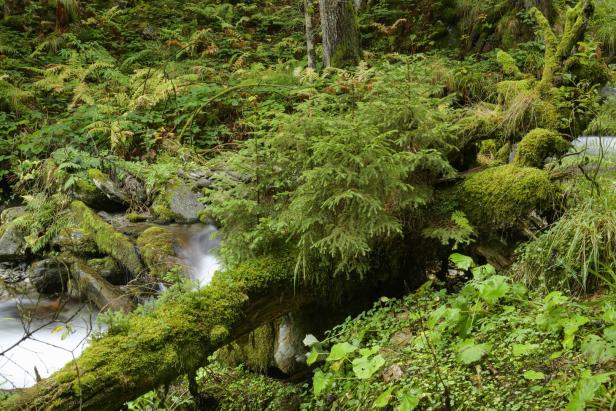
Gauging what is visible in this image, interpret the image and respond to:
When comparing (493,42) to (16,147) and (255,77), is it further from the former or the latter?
(16,147)

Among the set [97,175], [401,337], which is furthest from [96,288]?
[401,337]

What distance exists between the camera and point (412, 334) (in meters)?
3.88

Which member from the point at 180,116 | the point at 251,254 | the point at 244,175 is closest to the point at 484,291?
the point at 251,254

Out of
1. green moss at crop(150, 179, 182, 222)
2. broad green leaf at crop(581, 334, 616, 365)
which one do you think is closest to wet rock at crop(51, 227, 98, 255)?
green moss at crop(150, 179, 182, 222)

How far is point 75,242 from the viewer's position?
763 cm

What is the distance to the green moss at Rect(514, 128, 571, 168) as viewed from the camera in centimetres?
491

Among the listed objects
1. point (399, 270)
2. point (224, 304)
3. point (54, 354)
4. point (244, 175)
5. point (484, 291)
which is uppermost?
point (244, 175)

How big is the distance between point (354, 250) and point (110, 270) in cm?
431

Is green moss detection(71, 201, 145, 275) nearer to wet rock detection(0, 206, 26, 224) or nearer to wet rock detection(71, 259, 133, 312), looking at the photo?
wet rock detection(71, 259, 133, 312)

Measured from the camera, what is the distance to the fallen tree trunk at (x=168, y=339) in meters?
3.16

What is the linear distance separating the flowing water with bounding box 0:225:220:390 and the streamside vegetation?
7.1 inches

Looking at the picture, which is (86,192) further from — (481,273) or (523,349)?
(523,349)

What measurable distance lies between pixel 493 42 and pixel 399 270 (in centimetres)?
837

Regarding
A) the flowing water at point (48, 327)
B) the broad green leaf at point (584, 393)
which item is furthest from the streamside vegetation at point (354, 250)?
the flowing water at point (48, 327)
